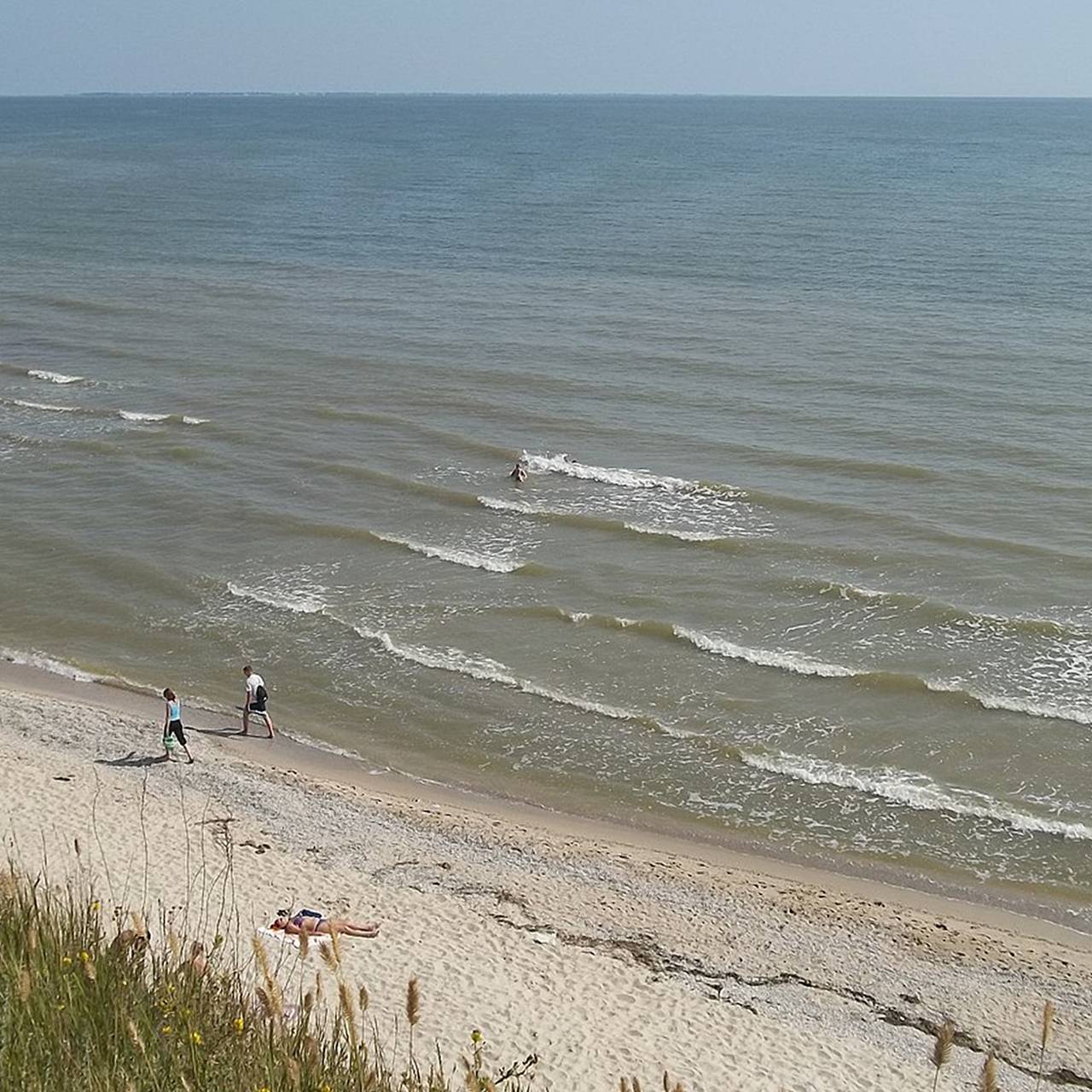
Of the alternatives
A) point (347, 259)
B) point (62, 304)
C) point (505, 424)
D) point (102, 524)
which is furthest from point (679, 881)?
point (347, 259)

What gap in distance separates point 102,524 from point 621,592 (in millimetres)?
11287

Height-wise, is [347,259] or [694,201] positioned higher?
[694,201]

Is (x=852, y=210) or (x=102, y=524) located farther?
(x=852, y=210)

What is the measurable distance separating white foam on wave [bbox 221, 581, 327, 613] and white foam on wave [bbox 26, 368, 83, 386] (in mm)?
17303

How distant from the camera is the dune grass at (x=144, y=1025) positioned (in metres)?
5.27

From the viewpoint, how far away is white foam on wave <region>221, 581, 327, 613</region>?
23.4 m

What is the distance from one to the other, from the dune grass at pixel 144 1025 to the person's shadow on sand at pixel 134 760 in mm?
12228

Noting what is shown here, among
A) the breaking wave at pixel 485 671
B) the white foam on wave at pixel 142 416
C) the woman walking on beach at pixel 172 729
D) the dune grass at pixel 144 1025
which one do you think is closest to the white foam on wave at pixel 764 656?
the breaking wave at pixel 485 671

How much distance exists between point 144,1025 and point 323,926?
25.5ft

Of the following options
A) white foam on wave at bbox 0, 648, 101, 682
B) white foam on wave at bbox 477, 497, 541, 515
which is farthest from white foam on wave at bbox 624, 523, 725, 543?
white foam on wave at bbox 0, 648, 101, 682

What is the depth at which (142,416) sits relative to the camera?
115 ft

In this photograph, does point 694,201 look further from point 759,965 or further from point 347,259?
point 759,965

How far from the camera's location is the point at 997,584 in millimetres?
23547

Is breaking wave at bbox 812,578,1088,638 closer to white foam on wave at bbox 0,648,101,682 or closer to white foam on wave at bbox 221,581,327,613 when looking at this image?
white foam on wave at bbox 221,581,327,613
